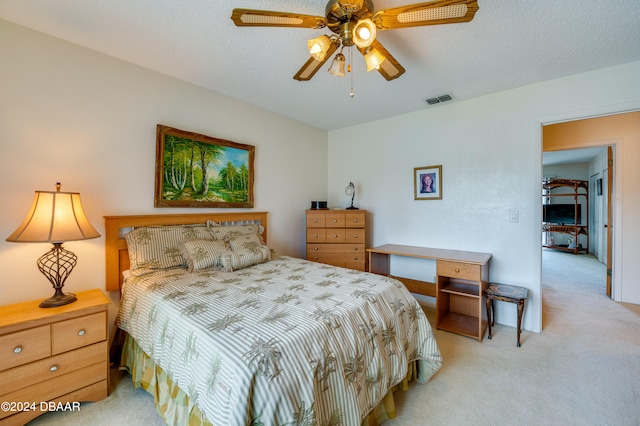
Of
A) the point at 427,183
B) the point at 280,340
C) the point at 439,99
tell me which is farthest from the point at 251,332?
the point at 439,99

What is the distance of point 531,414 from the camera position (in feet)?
5.49

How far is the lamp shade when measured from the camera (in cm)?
167

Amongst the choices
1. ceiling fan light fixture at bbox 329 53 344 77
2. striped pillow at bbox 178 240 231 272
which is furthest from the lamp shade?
ceiling fan light fixture at bbox 329 53 344 77

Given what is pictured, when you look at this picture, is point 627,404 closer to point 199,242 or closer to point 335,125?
point 199,242

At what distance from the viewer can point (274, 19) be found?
1431 millimetres

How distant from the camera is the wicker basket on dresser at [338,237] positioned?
3555 mm

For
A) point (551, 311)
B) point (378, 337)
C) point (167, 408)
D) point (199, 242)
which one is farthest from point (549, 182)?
point (167, 408)

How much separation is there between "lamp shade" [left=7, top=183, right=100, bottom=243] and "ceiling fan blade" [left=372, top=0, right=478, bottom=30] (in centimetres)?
230

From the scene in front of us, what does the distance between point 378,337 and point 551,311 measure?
3.05m

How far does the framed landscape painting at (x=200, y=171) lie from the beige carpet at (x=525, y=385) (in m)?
1.63

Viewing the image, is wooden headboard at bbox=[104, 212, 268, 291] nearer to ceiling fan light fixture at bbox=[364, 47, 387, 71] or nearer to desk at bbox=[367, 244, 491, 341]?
ceiling fan light fixture at bbox=[364, 47, 387, 71]

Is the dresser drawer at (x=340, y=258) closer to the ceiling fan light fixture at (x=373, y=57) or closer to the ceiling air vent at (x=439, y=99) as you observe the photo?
the ceiling air vent at (x=439, y=99)

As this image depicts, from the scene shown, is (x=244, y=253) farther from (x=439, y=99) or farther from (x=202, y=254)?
(x=439, y=99)

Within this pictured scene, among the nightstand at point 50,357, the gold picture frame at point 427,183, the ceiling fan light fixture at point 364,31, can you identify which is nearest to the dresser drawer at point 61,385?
the nightstand at point 50,357
